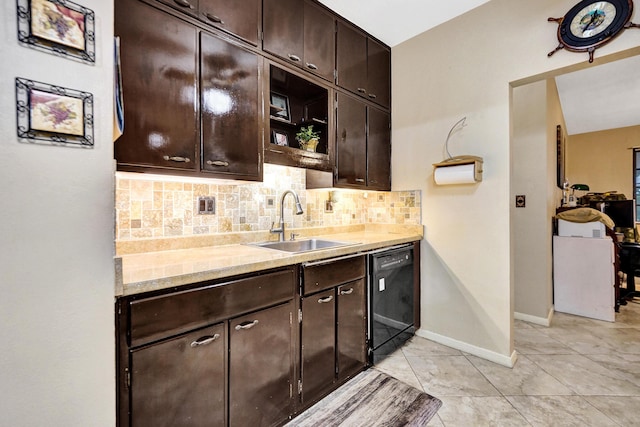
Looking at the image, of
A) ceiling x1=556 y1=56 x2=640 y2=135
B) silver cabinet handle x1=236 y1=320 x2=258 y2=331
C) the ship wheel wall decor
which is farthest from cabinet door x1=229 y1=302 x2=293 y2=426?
ceiling x1=556 y1=56 x2=640 y2=135

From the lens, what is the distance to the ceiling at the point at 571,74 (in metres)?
2.26

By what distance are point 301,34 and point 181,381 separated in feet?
7.19

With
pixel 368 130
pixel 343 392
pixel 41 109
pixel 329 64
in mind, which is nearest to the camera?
pixel 41 109

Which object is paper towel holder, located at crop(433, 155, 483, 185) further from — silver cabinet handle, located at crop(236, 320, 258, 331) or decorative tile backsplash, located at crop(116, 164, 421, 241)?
silver cabinet handle, located at crop(236, 320, 258, 331)

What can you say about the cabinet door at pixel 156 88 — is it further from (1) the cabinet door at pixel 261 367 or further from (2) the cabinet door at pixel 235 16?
(1) the cabinet door at pixel 261 367

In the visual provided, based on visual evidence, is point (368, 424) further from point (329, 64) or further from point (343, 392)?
point (329, 64)

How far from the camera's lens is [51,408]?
33.7 inches

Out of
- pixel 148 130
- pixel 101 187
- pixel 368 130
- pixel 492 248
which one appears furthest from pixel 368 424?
pixel 368 130

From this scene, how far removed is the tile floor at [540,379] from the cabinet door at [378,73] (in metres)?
2.33

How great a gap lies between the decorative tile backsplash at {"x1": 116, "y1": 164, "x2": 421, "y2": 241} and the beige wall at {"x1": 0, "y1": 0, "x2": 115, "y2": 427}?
58 centimetres

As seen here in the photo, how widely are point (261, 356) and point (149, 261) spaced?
72 centimetres

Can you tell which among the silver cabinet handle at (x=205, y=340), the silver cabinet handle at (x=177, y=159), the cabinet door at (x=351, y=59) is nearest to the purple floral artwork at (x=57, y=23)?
the silver cabinet handle at (x=177, y=159)

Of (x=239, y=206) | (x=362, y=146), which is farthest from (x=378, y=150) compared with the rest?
(x=239, y=206)

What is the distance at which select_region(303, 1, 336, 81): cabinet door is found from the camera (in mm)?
2072
